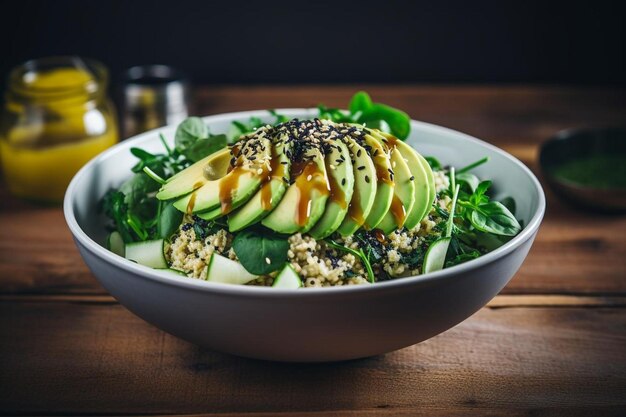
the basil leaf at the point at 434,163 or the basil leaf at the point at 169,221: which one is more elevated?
the basil leaf at the point at 434,163

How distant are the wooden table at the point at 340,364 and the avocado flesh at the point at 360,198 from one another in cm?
32

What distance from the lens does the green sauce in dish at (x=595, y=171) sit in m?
2.22

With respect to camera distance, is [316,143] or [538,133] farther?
[538,133]

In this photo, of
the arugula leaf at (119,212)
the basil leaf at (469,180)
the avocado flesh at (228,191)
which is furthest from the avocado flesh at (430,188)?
the arugula leaf at (119,212)

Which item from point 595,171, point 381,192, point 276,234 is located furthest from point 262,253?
point 595,171

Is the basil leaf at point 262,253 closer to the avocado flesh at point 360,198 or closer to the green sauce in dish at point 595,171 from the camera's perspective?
the avocado flesh at point 360,198

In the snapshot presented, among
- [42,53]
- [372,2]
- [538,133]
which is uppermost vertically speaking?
[372,2]

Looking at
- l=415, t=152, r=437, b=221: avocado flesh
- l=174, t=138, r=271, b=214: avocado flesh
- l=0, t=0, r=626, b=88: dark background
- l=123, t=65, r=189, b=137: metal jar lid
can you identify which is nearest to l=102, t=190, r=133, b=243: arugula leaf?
l=174, t=138, r=271, b=214: avocado flesh

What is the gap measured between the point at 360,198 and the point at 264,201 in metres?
0.19

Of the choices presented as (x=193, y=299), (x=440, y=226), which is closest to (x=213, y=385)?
(x=193, y=299)

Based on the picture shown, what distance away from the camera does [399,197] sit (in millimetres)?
1374

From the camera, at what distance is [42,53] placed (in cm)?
352

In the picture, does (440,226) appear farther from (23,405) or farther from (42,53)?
(42,53)

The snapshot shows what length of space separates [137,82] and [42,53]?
2.97 ft
